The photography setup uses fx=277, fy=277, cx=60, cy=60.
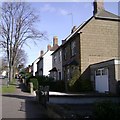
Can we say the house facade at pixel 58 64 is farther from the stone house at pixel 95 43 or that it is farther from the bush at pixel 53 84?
the stone house at pixel 95 43

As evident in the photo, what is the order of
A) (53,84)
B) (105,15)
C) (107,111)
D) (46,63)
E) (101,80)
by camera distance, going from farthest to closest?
(46,63) → (53,84) → (105,15) → (101,80) → (107,111)

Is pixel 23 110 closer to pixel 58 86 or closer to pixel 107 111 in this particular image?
pixel 107 111

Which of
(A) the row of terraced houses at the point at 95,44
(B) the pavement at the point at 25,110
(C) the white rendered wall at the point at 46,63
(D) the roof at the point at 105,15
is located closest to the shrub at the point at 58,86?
(A) the row of terraced houses at the point at 95,44

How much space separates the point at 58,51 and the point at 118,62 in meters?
22.7

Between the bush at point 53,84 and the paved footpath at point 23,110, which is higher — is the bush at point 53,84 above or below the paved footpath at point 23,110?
above

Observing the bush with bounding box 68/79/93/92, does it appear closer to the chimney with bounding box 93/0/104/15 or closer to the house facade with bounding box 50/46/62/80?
the chimney with bounding box 93/0/104/15

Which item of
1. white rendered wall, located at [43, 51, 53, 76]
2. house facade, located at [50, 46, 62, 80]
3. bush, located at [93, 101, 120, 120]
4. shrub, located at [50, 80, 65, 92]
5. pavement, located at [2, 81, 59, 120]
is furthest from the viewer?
white rendered wall, located at [43, 51, 53, 76]

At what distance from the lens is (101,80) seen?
2814cm

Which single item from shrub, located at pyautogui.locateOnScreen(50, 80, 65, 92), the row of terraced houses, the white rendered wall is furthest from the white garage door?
the white rendered wall

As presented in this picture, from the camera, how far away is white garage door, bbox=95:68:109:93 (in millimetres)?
26998

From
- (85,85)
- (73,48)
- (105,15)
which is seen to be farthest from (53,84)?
(105,15)

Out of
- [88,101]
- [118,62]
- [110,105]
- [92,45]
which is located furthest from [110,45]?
[110,105]

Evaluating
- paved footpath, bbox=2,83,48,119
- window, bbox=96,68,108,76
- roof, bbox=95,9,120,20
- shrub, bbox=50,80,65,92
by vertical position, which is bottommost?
paved footpath, bbox=2,83,48,119

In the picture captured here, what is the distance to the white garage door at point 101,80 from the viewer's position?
88.6 ft
